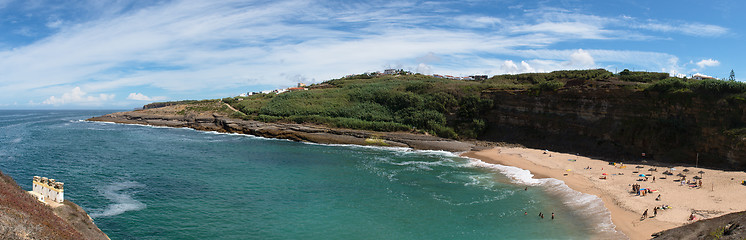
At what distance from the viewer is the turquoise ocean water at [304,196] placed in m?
19.7

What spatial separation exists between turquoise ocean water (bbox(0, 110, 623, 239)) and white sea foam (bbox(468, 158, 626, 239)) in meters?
0.07

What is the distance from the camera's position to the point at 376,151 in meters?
46.7

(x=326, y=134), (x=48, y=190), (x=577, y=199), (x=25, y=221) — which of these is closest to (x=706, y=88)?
(x=577, y=199)

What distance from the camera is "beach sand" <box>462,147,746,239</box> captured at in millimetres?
20609

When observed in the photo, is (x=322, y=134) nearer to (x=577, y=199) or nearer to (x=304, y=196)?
(x=304, y=196)

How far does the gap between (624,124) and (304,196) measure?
117ft

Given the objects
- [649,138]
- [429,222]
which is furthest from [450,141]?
[429,222]

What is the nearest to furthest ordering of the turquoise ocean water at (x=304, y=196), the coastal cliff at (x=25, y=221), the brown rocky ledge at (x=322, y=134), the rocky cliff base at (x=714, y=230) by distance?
the coastal cliff at (x=25, y=221) → the rocky cliff base at (x=714, y=230) → the turquoise ocean water at (x=304, y=196) → the brown rocky ledge at (x=322, y=134)

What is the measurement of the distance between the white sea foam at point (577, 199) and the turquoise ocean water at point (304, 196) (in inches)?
2.8

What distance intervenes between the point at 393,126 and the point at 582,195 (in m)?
33.9

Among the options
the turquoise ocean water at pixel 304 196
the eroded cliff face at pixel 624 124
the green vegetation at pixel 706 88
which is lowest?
the turquoise ocean water at pixel 304 196

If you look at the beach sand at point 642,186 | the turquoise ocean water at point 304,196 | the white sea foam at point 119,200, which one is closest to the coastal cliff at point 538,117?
the beach sand at point 642,186

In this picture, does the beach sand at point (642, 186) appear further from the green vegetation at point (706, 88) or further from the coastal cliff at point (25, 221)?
the coastal cliff at point (25, 221)

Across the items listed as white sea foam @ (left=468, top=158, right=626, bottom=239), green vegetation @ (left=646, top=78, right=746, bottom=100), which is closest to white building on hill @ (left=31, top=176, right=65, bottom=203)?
white sea foam @ (left=468, top=158, right=626, bottom=239)
